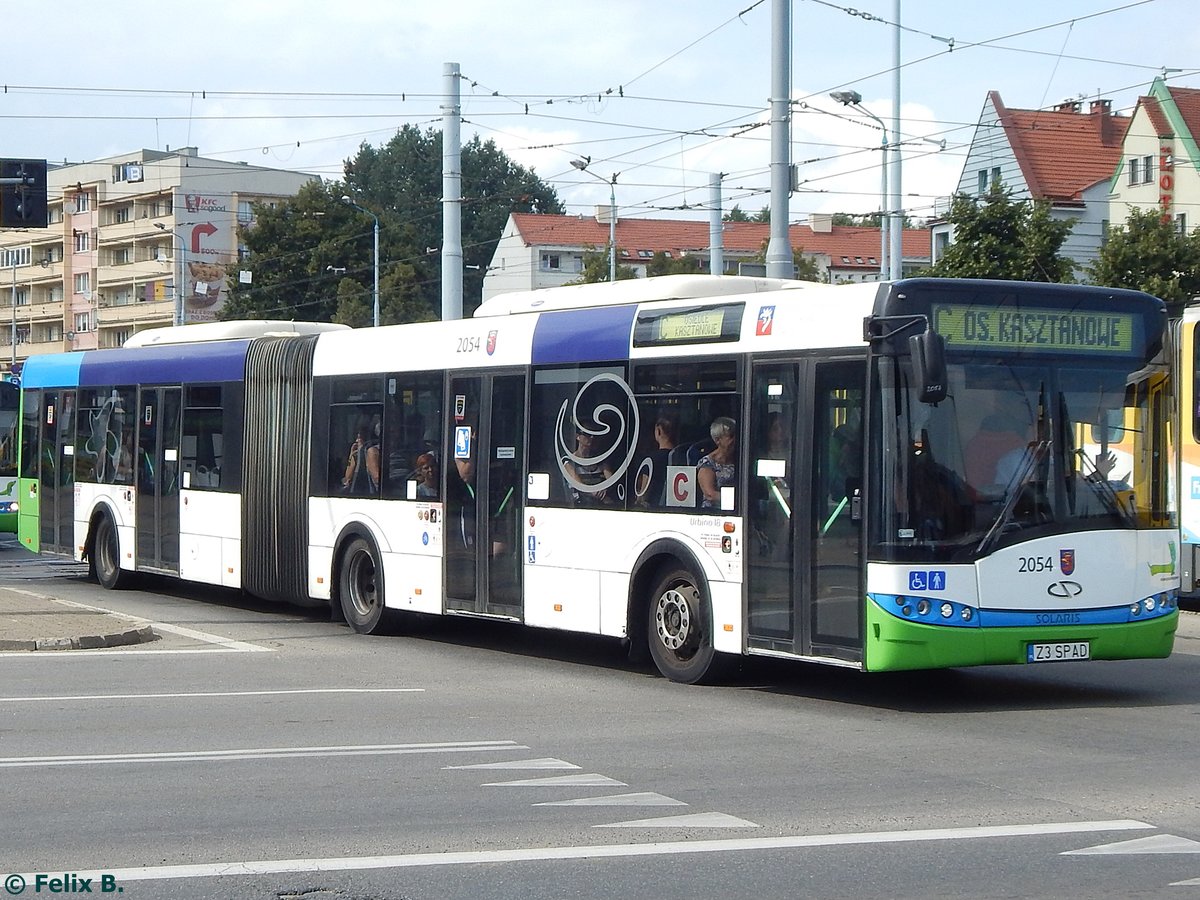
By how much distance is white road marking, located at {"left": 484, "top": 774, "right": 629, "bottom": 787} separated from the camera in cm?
898

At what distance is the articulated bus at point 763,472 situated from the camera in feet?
38.3

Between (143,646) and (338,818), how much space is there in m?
8.64

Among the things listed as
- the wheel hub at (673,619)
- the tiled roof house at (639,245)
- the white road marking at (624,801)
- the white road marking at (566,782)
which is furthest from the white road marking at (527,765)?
the tiled roof house at (639,245)

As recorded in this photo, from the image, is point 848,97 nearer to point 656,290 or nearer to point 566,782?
point 656,290

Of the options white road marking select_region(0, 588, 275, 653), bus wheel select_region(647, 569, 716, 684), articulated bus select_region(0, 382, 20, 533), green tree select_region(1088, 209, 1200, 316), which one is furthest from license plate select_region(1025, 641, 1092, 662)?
articulated bus select_region(0, 382, 20, 533)

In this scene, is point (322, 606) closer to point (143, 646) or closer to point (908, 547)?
point (143, 646)

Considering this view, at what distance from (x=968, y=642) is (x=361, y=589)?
7.62 m

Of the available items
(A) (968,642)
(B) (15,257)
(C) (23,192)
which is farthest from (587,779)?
(B) (15,257)

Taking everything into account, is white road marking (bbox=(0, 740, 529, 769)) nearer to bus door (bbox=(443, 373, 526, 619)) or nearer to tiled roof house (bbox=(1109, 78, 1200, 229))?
bus door (bbox=(443, 373, 526, 619))

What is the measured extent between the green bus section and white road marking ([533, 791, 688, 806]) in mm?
3239

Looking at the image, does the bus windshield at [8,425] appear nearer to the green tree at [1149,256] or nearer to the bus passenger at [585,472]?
the green tree at [1149,256]

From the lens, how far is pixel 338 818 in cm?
809

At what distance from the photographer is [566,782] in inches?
357

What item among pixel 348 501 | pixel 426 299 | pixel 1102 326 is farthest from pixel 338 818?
pixel 426 299
